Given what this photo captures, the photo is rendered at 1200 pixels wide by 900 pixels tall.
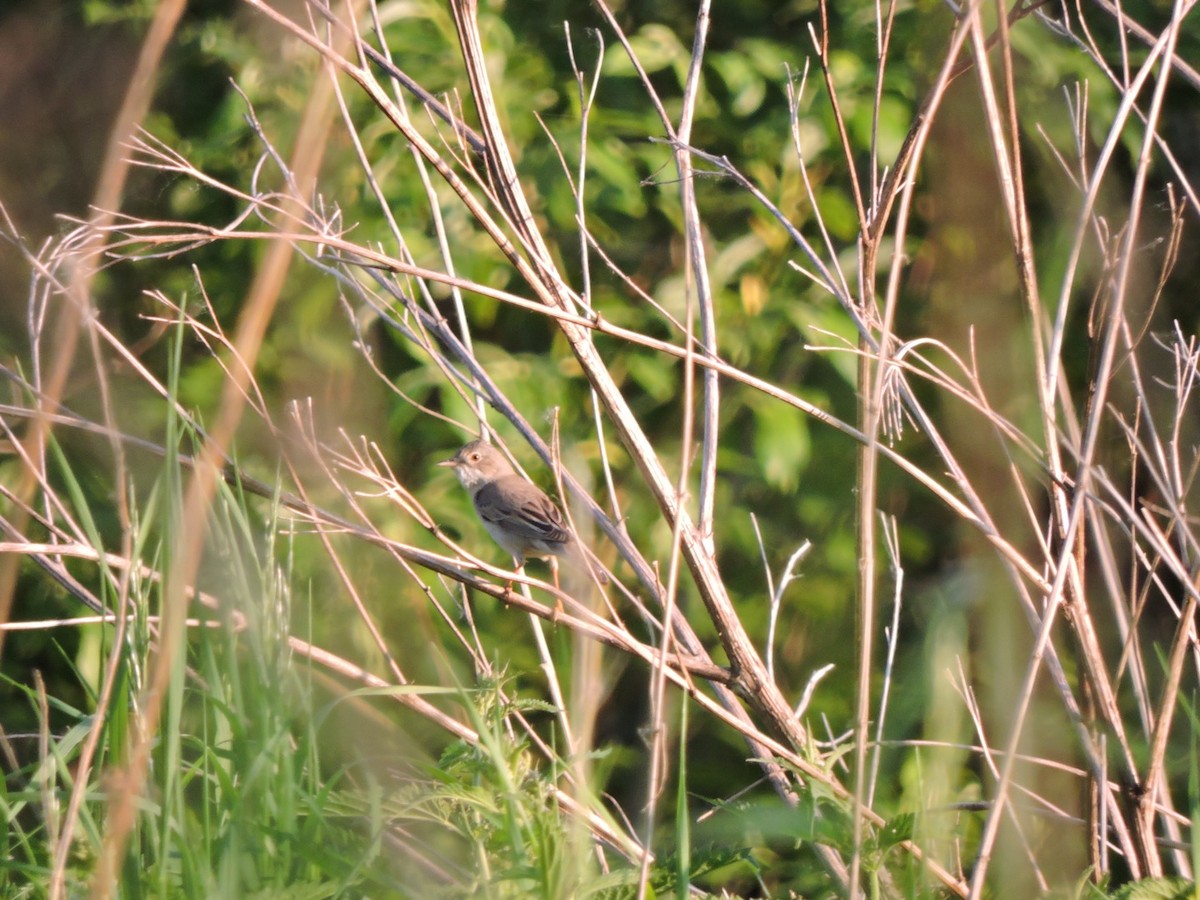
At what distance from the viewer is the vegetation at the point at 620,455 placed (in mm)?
1939

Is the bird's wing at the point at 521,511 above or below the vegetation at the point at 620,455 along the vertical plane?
below

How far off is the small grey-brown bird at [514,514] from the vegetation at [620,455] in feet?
0.35

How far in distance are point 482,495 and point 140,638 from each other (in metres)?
2.22

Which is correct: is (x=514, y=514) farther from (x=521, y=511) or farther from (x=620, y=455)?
(x=620, y=455)

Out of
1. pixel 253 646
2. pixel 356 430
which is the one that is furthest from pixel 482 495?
pixel 253 646

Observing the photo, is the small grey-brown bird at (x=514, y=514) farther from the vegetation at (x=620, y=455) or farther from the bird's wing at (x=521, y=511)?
the vegetation at (x=620, y=455)

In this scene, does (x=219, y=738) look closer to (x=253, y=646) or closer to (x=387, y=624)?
(x=253, y=646)

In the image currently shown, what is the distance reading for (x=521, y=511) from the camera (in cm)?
445

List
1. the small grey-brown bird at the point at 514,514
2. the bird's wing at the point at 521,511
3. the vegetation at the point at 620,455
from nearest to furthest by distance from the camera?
the vegetation at the point at 620,455 < the small grey-brown bird at the point at 514,514 < the bird's wing at the point at 521,511

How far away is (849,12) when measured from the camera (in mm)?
3766

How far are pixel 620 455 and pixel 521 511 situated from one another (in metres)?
0.48

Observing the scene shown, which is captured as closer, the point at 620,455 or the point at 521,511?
the point at 620,455

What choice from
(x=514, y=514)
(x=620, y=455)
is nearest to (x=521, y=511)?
(x=514, y=514)

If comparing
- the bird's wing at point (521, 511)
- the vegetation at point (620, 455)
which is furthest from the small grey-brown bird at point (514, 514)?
the vegetation at point (620, 455)
